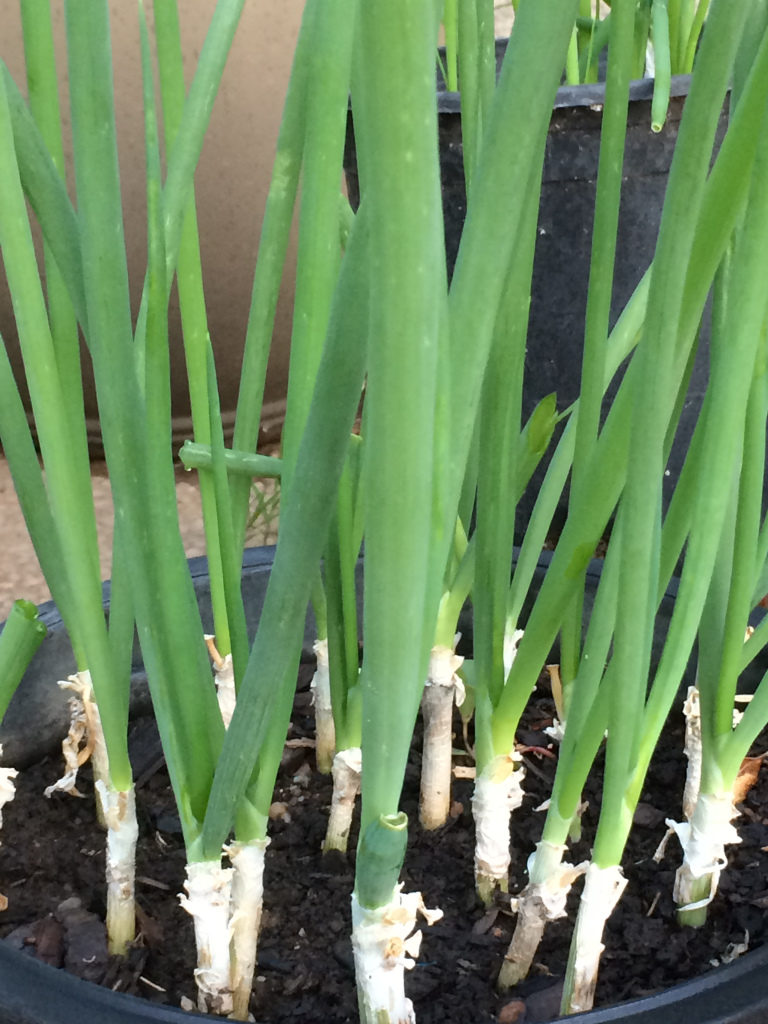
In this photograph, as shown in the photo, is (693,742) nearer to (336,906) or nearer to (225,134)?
(336,906)

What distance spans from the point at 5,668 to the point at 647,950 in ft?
0.93

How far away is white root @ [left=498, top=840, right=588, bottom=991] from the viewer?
38cm

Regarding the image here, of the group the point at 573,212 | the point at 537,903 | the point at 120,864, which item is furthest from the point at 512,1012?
the point at 573,212

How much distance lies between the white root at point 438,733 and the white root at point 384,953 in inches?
6.0

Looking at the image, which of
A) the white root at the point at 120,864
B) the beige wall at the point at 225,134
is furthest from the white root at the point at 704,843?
the beige wall at the point at 225,134

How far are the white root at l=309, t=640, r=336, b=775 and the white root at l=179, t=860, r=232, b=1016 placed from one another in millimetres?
167

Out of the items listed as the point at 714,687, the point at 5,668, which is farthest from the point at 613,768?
the point at 5,668

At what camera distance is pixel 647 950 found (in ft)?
1.42

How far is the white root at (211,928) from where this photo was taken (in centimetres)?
36

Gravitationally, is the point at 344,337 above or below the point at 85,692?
above

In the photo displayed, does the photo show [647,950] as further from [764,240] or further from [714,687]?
[764,240]

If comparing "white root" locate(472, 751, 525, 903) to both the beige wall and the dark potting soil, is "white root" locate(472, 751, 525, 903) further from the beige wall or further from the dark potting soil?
the beige wall

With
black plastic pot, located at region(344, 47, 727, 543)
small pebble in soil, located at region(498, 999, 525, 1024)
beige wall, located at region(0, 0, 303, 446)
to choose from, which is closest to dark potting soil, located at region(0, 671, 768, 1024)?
small pebble in soil, located at region(498, 999, 525, 1024)

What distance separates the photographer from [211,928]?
1.23 feet
